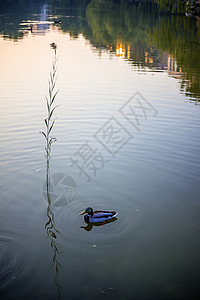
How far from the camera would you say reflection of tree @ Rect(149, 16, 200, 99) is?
77.3 ft

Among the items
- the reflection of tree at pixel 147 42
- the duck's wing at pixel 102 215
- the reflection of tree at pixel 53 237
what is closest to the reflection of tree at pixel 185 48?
the reflection of tree at pixel 147 42

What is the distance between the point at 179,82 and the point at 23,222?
1801cm

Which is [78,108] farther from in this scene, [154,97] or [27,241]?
[27,241]

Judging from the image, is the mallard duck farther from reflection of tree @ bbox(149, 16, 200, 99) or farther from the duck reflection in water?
reflection of tree @ bbox(149, 16, 200, 99)

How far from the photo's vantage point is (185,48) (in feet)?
120

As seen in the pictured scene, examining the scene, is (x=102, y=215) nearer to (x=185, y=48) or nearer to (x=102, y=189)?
(x=102, y=189)

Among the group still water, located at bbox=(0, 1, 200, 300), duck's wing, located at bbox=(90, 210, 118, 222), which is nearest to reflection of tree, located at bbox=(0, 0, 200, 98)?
still water, located at bbox=(0, 1, 200, 300)

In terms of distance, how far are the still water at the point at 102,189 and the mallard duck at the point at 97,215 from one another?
238 mm

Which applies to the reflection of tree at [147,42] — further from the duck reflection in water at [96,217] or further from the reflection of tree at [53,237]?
the reflection of tree at [53,237]

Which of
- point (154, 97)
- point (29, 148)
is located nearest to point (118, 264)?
point (29, 148)

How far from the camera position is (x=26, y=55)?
108 feet

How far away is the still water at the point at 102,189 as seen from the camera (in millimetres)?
7000

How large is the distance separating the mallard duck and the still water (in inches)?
9.4

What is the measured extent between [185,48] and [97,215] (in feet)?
106
